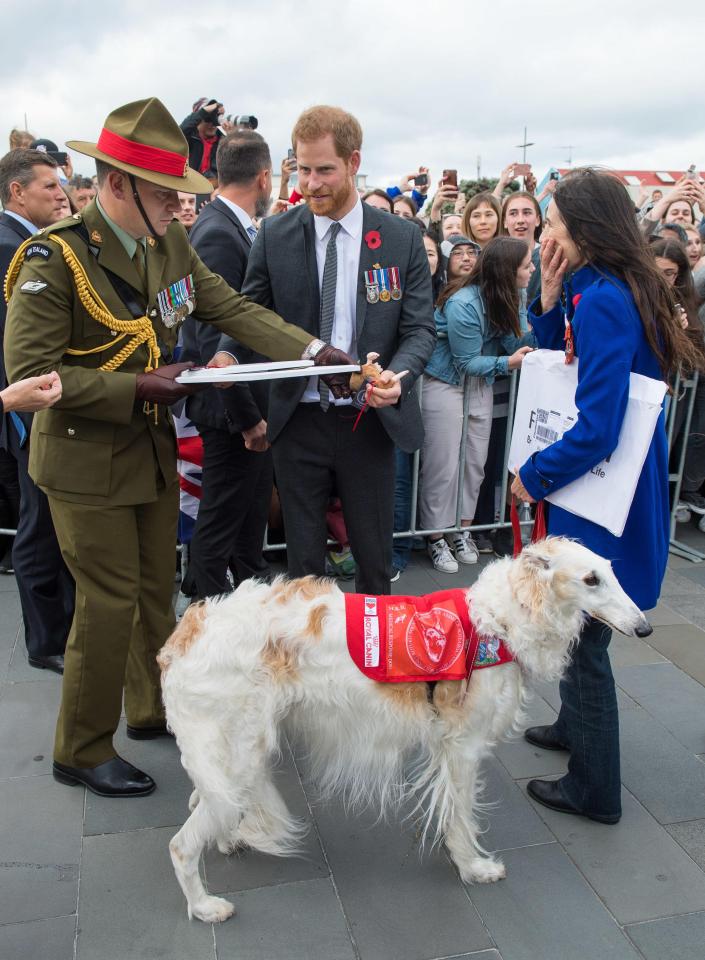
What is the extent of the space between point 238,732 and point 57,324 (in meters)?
1.55

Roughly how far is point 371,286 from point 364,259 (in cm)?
12

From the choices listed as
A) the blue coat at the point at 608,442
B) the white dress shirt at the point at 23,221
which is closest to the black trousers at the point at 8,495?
the white dress shirt at the point at 23,221

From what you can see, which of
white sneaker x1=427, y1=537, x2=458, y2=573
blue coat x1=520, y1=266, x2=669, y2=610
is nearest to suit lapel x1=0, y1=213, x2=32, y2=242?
blue coat x1=520, y1=266, x2=669, y2=610

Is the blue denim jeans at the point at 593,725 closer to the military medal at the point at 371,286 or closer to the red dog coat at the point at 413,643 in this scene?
the red dog coat at the point at 413,643

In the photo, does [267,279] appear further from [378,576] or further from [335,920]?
[335,920]

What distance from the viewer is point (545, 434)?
3.10 metres

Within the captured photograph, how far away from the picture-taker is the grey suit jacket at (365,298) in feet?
11.3

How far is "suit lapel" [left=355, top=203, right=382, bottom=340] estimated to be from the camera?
135 inches

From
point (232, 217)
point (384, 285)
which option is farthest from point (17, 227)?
point (384, 285)

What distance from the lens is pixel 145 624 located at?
11.5ft

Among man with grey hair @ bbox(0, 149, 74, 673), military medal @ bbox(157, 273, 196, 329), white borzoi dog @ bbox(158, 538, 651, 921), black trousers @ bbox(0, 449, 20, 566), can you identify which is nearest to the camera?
white borzoi dog @ bbox(158, 538, 651, 921)

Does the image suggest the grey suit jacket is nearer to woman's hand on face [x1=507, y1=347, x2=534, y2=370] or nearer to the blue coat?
the blue coat

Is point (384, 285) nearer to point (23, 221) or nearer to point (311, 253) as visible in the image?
point (311, 253)

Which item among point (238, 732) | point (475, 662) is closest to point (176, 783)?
point (238, 732)
